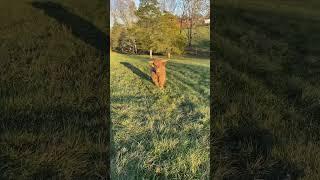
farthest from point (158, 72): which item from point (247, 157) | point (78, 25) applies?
point (78, 25)

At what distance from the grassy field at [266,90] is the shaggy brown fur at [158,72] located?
1.11m

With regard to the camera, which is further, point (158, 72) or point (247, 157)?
point (247, 157)

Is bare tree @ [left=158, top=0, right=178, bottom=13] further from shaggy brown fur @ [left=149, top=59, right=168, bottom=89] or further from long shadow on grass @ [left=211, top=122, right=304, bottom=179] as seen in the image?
long shadow on grass @ [left=211, top=122, right=304, bottom=179]

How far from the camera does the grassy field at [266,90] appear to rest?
7.38 metres

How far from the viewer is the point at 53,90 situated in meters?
8.13

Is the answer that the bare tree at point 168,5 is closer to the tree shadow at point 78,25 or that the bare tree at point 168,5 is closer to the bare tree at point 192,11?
the bare tree at point 192,11

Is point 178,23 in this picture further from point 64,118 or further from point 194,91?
point 64,118

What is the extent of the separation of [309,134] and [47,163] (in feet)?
9.68

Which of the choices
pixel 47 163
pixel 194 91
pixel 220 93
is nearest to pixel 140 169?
pixel 194 91

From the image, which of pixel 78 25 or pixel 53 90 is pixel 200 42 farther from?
pixel 78 25

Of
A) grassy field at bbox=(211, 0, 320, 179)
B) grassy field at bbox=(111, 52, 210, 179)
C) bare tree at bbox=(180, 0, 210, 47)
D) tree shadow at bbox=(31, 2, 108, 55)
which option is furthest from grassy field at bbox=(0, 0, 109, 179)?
bare tree at bbox=(180, 0, 210, 47)

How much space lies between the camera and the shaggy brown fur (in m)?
6.59

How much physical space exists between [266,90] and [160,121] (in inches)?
85.1

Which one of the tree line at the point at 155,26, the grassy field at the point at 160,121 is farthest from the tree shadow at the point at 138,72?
the tree line at the point at 155,26
